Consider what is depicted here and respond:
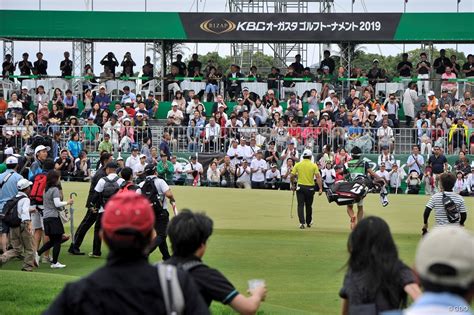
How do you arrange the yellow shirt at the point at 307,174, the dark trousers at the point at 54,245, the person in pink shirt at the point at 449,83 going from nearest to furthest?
the dark trousers at the point at 54,245
the yellow shirt at the point at 307,174
the person in pink shirt at the point at 449,83

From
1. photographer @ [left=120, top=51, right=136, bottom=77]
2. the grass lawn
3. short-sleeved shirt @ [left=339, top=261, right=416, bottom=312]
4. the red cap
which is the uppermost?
photographer @ [left=120, top=51, right=136, bottom=77]

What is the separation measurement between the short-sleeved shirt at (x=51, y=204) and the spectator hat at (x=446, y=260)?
13591mm

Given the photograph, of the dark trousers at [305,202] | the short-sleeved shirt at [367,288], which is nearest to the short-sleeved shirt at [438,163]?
the dark trousers at [305,202]

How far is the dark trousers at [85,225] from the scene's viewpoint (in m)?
18.7

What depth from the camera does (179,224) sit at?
Answer: 21.5ft

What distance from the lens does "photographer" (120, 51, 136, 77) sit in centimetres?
3888

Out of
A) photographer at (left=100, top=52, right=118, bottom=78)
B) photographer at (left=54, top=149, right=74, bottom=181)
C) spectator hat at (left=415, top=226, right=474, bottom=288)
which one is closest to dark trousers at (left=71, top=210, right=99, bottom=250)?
photographer at (left=54, top=149, right=74, bottom=181)

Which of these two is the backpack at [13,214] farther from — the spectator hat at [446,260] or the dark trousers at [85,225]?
the spectator hat at [446,260]

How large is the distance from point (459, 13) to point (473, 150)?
10.1 metres

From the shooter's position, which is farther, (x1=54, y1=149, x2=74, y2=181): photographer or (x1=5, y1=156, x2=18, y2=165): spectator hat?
(x1=54, y1=149, x2=74, y2=181): photographer

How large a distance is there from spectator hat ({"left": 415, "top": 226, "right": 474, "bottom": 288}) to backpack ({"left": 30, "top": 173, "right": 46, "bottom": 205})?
1412 centimetres

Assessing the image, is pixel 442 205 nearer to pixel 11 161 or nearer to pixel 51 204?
pixel 51 204

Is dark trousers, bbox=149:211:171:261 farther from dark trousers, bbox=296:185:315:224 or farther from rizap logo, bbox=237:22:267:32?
rizap logo, bbox=237:22:267:32

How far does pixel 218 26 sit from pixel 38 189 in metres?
23.6
